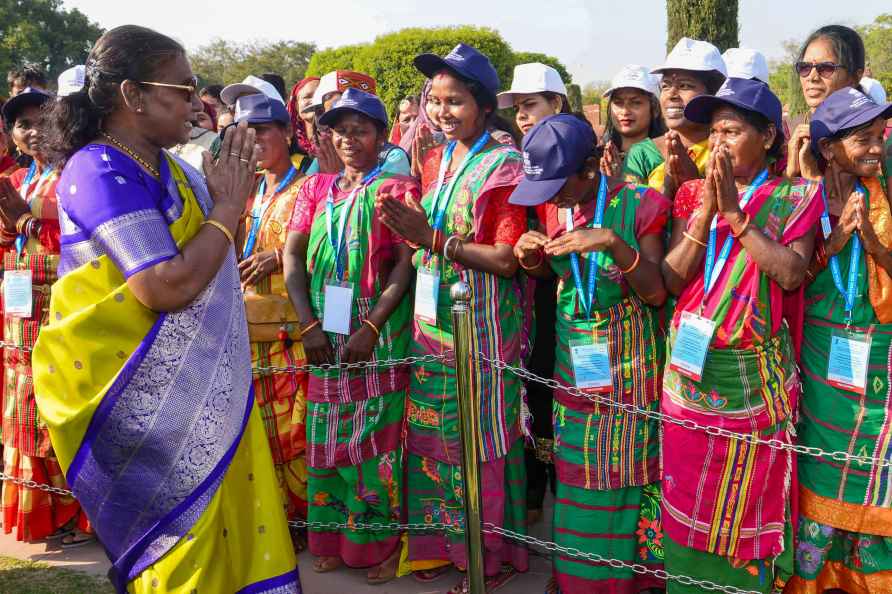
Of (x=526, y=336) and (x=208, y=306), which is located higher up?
(x=208, y=306)

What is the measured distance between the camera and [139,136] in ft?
8.62

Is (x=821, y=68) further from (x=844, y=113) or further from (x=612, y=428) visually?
(x=612, y=428)

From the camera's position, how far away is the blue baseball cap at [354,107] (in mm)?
3879

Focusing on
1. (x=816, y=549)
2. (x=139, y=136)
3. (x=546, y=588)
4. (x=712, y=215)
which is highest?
(x=139, y=136)

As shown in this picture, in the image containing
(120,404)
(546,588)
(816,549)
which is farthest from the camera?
(546,588)

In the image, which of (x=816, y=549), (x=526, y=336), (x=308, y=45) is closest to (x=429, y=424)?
(x=526, y=336)

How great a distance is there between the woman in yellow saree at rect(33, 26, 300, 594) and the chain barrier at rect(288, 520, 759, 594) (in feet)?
3.64

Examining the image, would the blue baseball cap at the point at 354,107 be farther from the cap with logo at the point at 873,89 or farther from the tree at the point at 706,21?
the tree at the point at 706,21

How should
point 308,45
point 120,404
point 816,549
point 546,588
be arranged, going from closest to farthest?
point 120,404 < point 816,549 < point 546,588 < point 308,45

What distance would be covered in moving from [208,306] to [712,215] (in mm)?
1907

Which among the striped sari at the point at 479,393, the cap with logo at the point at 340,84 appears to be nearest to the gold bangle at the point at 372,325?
the striped sari at the point at 479,393

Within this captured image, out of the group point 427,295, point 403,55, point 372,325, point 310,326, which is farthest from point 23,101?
point 403,55

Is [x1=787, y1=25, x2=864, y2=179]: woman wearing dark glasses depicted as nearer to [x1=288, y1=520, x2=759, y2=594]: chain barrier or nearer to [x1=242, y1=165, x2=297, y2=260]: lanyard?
[x1=288, y1=520, x2=759, y2=594]: chain barrier

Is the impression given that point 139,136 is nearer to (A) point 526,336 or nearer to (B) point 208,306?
(B) point 208,306
